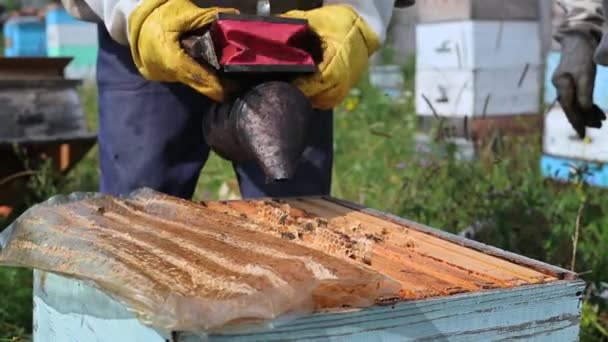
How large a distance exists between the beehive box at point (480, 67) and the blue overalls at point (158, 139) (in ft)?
6.27

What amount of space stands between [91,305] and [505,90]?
2959 millimetres

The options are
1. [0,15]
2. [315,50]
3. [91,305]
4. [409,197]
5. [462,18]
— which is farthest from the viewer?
[0,15]

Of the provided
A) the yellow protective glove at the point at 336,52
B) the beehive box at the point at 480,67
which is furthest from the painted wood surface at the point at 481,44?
the yellow protective glove at the point at 336,52

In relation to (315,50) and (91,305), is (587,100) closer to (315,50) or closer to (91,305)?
(315,50)

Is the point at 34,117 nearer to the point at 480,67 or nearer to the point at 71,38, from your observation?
the point at 480,67

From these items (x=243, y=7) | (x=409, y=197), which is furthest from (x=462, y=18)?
(x=243, y=7)

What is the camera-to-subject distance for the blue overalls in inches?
71.8

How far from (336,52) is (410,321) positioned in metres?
0.54

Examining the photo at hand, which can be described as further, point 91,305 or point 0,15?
point 0,15

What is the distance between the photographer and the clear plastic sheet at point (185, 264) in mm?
947

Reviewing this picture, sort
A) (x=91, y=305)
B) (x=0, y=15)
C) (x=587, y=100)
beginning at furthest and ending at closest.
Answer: (x=0, y=15) < (x=587, y=100) < (x=91, y=305)

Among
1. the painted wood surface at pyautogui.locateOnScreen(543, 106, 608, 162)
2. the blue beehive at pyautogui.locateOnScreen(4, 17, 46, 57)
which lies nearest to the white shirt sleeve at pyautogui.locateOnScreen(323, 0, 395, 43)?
the painted wood surface at pyautogui.locateOnScreen(543, 106, 608, 162)

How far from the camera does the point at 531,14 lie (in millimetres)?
3840

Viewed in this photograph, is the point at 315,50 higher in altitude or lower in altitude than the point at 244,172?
higher
